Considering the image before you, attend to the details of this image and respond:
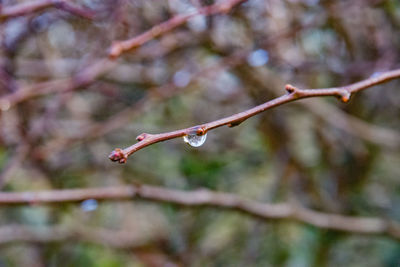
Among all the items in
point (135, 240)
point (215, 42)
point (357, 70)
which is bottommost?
point (135, 240)

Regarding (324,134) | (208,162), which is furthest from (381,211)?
(208,162)

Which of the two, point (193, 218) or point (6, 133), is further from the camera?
point (193, 218)

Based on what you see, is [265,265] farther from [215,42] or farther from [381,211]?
[215,42]

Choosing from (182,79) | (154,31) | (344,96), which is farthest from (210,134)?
(344,96)

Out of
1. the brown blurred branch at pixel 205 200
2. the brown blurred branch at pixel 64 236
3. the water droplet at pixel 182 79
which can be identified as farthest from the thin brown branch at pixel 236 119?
the brown blurred branch at pixel 64 236

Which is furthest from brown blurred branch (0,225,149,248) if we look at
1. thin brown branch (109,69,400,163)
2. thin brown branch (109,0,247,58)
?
thin brown branch (109,69,400,163)

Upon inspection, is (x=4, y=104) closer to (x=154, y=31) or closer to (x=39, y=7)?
(x=39, y=7)
